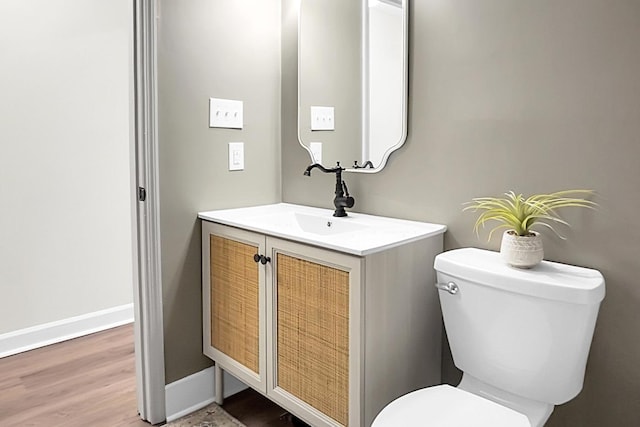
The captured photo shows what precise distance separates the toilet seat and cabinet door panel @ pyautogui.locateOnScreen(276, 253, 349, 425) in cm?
24

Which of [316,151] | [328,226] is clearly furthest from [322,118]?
[328,226]

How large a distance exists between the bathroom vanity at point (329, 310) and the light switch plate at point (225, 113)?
0.41 metres

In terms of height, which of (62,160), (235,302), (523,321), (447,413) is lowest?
(447,413)

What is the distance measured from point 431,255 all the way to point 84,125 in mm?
2168

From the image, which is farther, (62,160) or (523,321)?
(62,160)

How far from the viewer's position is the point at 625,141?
1349 mm

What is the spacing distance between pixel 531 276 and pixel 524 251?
8 centimetres

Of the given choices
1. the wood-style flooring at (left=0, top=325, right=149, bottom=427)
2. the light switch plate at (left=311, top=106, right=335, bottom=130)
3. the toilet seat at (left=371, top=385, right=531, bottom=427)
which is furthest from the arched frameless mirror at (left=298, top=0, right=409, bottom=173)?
the wood-style flooring at (left=0, top=325, right=149, bottom=427)

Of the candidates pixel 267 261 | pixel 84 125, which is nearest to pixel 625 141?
pixel 267 261

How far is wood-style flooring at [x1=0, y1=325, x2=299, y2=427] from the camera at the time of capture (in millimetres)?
2021

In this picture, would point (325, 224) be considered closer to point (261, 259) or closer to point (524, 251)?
point (261, 259)

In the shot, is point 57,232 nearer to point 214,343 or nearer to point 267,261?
point 214,343

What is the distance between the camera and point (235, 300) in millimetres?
1939

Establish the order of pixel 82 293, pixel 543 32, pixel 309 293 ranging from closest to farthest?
pixel 543 32
pixel 309 293
pixel 82 293
